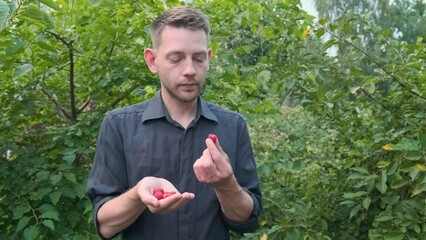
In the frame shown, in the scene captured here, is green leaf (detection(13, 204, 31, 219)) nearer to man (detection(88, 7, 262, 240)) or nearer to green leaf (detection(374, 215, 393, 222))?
man (detection(88, 7, 262, 240))

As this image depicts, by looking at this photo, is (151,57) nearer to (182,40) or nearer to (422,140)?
(182,40)

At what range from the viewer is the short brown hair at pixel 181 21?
1.91m

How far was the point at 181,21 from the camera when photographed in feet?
6.26

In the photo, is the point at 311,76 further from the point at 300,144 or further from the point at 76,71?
the point at 76,71

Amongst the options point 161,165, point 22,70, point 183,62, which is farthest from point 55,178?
point 183,62

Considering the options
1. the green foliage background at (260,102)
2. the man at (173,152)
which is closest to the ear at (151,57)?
the man at (173,152)

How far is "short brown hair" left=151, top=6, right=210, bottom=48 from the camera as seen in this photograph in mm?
1906

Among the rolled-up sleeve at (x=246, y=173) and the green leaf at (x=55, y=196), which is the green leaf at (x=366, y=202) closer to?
the rolled-up sleeve at (x=246, y=173)

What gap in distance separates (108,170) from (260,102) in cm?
146

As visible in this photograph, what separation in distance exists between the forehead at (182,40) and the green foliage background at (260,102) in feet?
3.40

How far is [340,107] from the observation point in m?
3.49

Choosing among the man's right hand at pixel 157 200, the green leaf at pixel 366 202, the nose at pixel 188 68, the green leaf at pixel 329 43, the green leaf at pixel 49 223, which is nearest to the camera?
the man's right hand at pixel 157 200

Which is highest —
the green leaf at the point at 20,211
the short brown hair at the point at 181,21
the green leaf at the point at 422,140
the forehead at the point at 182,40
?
the short brown hair at the point at 181,21

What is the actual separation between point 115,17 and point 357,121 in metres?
1.39
